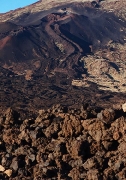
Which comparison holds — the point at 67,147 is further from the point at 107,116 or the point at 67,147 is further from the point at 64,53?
the point at 64,53

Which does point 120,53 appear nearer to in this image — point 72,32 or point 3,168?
point 72,32

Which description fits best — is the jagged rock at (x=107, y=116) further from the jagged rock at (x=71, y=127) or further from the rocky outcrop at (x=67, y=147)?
the jagged rock at (x=71, y=127)

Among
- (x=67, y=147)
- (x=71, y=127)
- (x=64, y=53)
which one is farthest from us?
(x=64, y=53)

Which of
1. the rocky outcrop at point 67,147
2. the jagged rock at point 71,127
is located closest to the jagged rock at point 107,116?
the rocky outcrop at point 67,147

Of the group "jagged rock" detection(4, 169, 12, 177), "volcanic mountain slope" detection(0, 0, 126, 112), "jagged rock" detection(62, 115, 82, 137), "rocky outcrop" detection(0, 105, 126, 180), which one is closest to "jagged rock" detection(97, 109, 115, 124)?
"rocky outcrop" detection(0, 105, 126, 180)

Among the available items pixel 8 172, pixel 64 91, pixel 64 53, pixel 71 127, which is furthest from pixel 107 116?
pixel 64 53

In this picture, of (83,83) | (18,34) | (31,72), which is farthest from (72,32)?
(83,83)

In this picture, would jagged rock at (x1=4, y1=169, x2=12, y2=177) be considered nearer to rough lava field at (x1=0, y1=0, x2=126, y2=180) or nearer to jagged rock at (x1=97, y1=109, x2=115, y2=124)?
rough lava field at (x1=0, y1=0, x2=126, y2=180)
